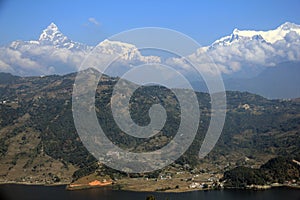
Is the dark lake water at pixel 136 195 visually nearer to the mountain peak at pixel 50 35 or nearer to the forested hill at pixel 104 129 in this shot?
the forested hill at pixel 104 129

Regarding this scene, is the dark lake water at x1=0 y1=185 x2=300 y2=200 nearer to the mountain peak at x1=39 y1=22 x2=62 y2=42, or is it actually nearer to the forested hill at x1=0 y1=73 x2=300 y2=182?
the forested hill at x1=0 y1=73 x2=300 y2=182

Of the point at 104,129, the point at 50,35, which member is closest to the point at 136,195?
the point at 104,129

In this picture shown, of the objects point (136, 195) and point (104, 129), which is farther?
point (104, 129)

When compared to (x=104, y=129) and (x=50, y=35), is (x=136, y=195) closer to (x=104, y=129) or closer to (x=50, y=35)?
(x=104, y=129)

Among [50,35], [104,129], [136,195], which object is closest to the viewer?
[136,195]

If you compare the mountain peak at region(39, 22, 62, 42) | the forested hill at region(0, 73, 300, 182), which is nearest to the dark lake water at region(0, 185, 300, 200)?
the forested hill at region(0, 73, 300, 182)

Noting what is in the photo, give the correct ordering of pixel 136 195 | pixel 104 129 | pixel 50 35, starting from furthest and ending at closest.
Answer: pixel 50 35
pixel 104 129
pixel 136 195

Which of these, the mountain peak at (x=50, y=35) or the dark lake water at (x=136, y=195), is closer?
the dark lake water at (x=136, y=195)

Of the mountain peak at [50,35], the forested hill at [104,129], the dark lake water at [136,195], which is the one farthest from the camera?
the mountain peak at [50,35]

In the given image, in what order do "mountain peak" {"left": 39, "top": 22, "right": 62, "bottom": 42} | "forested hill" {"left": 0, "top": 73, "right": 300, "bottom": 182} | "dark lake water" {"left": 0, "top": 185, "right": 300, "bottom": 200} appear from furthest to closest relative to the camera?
"mountain peak" {"left": 39, "top": 22, "right": 62, "bottom": 42} → "forested hill" {"left": 0, "top": 73, "right": 300, "bottom": 182} → "dark lake water" {"left": 0, "top": 185, "right": 300, "bottom": 200}

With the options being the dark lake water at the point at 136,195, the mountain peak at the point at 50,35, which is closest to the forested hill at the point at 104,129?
the dark lake water at the point at 136,195
